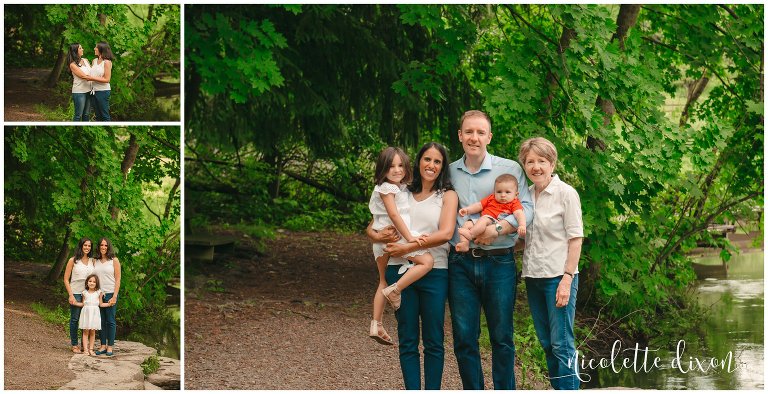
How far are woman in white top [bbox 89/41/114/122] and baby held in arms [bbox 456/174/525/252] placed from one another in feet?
6.28

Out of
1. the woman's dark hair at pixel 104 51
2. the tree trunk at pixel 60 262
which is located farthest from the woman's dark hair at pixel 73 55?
the tree trunk at pixel 60 262

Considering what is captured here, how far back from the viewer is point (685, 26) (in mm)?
8320

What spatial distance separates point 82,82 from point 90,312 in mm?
1160

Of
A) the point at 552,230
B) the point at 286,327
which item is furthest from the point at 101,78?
the point at 286,327

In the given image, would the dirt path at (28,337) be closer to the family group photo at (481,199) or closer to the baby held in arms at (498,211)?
the family group photo at (481,199)

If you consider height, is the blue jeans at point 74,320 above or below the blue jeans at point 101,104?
below

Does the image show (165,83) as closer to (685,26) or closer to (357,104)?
(357,104)

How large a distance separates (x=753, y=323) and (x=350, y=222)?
569 centimetres

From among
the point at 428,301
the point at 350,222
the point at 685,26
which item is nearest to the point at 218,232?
the point at 350,222

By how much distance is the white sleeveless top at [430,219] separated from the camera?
159 inches

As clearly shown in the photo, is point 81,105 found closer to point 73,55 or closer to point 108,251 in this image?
point 73,55

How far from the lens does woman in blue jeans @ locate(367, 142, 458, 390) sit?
13.2ft

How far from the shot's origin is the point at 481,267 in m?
4.02
